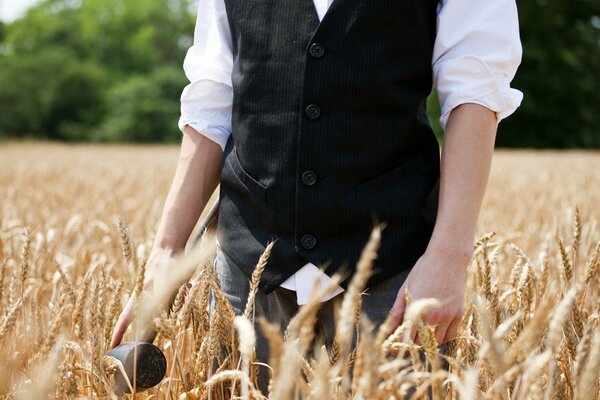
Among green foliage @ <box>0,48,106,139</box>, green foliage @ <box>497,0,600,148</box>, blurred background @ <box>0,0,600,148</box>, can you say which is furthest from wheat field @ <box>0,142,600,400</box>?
green foliage @ <box>0,48,106,139</box>

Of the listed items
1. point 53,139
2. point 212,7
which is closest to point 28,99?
point 53,139

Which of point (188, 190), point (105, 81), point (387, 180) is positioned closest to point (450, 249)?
point (387, 180)

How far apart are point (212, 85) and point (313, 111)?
331 mm

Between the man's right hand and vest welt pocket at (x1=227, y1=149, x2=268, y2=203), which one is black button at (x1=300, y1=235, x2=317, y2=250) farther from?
the man's right hand

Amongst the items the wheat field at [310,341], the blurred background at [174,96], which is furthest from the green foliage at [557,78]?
the wheat field at [310,341]

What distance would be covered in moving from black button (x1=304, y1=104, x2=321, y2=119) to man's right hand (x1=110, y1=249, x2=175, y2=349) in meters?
0.42

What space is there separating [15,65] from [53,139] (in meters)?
4.92

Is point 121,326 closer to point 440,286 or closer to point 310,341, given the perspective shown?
point 310,341

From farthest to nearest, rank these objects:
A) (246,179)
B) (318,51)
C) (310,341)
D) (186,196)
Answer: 1. (186,196)
2. (246,179)
3. (318,51)
4. (310,341)

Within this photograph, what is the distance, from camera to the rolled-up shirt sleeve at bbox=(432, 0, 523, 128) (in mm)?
1240

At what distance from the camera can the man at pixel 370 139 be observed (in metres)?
1.24

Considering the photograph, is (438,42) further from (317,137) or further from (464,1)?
(317,137)

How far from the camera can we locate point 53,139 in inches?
1209

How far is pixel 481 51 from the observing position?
1.25 metres
